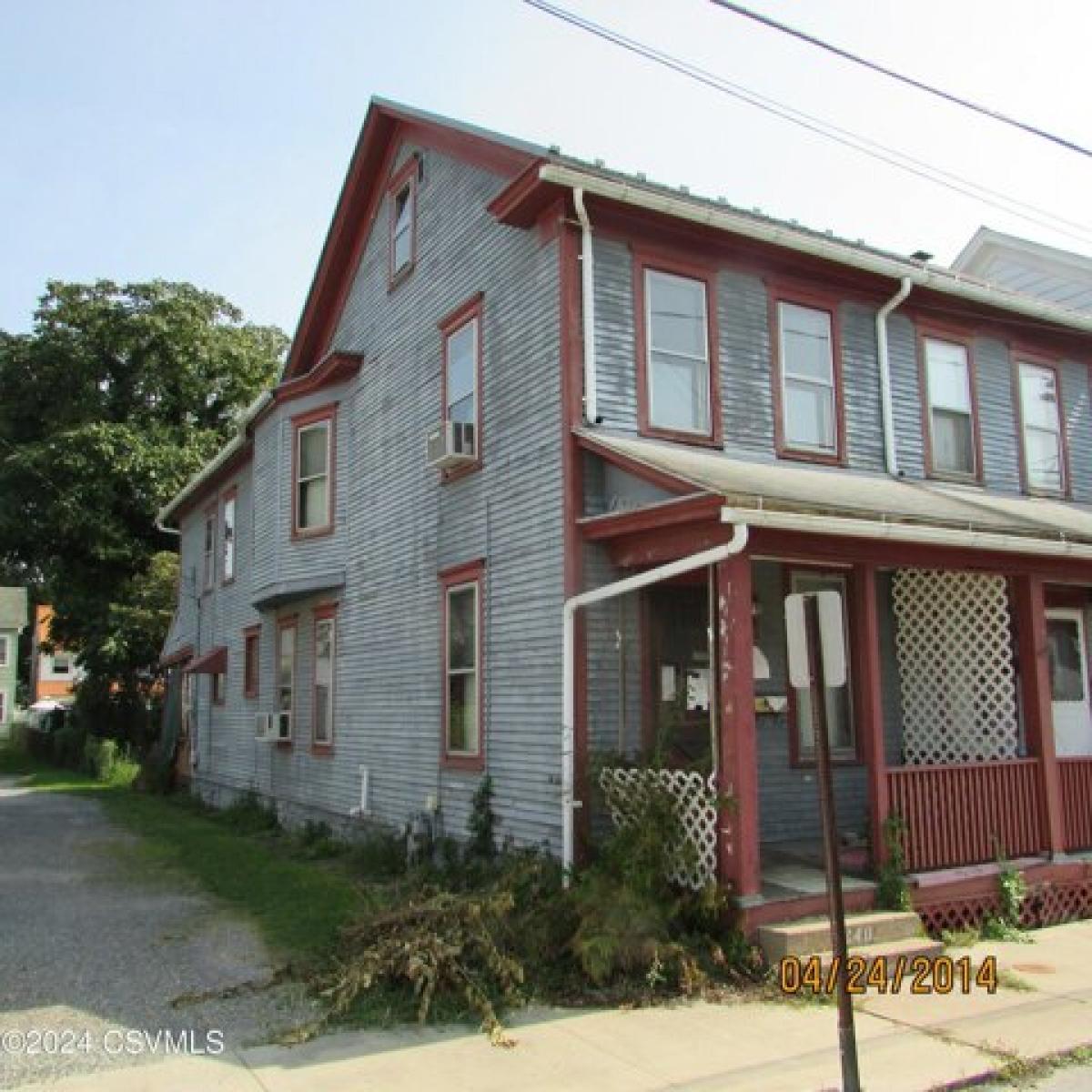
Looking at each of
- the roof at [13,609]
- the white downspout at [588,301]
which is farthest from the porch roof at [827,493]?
the roof at [13,609]

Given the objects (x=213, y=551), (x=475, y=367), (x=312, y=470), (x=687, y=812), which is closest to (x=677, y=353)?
(x=475, y=367)

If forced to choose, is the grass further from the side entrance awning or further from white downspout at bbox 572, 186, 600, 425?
white downspout at bbox 572, 186, 600, 425

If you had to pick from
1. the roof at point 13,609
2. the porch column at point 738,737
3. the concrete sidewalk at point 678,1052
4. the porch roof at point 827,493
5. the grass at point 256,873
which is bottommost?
the concrete sidewalk at point 678,1052

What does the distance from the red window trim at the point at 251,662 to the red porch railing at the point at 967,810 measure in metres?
11.5

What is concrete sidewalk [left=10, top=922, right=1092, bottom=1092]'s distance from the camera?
5.54m

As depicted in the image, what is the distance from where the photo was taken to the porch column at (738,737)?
754cm

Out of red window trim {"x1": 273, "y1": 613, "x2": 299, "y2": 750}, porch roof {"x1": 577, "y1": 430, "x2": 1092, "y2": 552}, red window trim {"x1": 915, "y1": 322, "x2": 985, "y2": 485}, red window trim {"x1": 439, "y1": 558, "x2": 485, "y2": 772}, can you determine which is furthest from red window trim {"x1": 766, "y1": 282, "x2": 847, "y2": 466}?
red window trim {"x1": 273, "y1": 613, "x2": 299, "y2": 750}

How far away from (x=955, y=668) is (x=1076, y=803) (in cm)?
166

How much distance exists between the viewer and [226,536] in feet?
65.9

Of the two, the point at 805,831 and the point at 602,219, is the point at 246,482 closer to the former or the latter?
the point at 602,219

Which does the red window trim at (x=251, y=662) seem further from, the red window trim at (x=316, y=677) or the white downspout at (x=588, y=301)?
the white downspout at (x=588, y=301)

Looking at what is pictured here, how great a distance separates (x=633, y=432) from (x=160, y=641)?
2374 cm

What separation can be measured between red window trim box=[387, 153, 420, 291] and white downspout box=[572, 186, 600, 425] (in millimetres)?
4072
